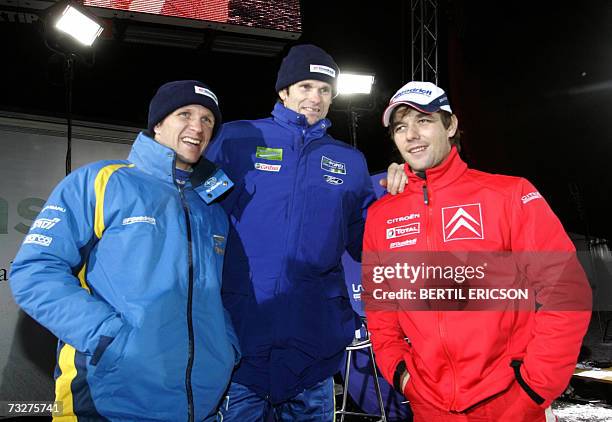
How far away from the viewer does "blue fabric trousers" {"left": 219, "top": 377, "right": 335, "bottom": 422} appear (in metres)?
1.63

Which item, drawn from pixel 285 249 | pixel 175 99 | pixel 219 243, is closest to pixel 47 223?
pixel 219 243

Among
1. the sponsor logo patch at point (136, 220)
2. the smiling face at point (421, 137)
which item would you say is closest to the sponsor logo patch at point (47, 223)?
the sponsor logo patch at point (136, 220)

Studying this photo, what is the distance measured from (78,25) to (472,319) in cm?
423

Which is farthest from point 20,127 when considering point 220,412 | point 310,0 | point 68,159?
point 220,412

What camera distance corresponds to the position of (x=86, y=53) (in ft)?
14.6

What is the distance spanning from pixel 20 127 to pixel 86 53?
1031 millimetres

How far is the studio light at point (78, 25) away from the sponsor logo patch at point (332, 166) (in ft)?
11.2

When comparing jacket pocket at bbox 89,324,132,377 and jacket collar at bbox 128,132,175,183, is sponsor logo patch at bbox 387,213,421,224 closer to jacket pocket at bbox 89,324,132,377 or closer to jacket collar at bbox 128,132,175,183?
jacket collar at bbox 128,132,175,183

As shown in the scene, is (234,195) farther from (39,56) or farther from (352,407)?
(39,56)

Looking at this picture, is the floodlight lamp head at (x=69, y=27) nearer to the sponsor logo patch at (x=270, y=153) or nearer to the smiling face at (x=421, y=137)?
the sponsor logo patch at (x=270, y=153)

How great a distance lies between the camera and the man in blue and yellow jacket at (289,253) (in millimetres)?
1668

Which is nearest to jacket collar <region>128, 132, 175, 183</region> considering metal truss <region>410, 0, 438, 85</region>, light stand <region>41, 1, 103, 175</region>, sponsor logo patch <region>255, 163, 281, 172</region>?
sponsor logo patch <region>255, 163, 281, 172</region>

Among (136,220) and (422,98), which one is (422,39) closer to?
(422,98)

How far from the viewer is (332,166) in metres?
1.92
